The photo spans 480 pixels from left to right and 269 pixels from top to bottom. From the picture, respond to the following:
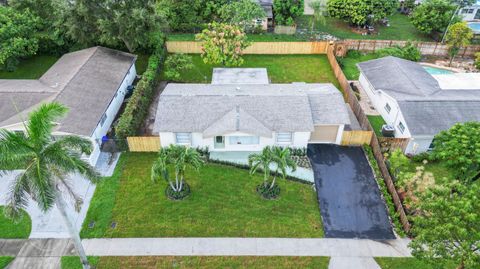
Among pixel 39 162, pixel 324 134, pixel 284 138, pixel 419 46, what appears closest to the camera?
pixel 39 162

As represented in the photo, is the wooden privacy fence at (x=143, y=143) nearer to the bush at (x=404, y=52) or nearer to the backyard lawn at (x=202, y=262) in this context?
the backyard lawn at (x=202, y=262)

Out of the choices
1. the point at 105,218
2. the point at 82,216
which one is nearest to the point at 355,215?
the point at 105,218

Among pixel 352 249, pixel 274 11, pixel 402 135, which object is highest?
pixel 274 11

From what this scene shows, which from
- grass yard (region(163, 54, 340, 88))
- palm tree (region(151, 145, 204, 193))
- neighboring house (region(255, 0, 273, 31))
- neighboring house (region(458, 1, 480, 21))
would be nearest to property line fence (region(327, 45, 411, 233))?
grass yard (region(163, 54, 340, 88))

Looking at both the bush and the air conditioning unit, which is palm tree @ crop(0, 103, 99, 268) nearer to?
the air conditioning unit

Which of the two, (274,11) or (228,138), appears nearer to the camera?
(228,138)

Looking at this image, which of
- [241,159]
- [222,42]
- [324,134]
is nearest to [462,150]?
[324,134]

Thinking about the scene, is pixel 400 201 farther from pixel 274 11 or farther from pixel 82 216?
pixel 274 11

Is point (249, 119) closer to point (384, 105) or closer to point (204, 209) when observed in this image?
point (204, 209)
